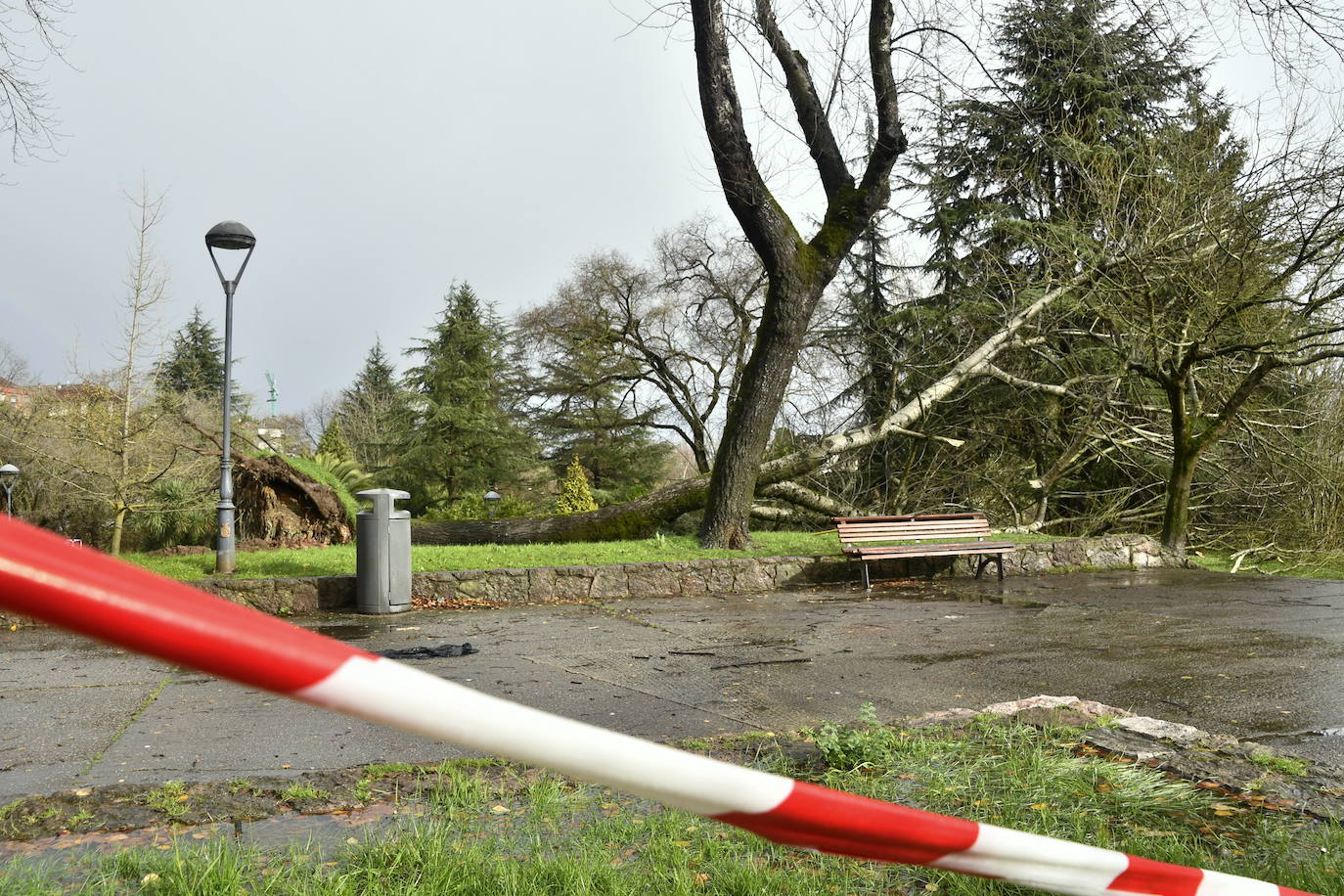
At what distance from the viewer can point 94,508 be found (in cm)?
2138

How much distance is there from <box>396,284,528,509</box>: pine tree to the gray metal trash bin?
97.1 feet

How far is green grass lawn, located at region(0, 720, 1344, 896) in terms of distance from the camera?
2.88 metres

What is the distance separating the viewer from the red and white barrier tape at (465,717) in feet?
2.48

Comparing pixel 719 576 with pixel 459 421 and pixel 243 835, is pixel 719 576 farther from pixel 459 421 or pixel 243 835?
pixel 459 421

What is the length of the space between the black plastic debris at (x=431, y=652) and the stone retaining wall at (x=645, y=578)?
3.21 m

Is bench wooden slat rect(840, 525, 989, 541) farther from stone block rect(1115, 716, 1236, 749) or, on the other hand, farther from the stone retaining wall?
stone block rect(1115, 716, 1236, 749)

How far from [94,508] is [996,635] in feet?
65.6

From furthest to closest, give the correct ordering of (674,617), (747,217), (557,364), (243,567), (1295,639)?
(557,364), (747,217), (243,567), (674,617), (1295,639)

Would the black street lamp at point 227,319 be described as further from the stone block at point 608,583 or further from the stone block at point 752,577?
the stone block at point 752,577

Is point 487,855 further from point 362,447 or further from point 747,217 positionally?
point 362,447

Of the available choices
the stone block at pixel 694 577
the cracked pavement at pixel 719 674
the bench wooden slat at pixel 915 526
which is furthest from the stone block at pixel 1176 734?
the bench wooden slat at pixel 915 526

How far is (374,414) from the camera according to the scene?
5316 cm

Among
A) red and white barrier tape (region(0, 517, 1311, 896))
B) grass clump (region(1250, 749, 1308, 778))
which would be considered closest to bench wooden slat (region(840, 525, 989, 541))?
grass clump (region(1250, 749, 1308, 778))

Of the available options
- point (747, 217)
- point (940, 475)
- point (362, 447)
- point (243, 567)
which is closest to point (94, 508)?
point (243, 567)
